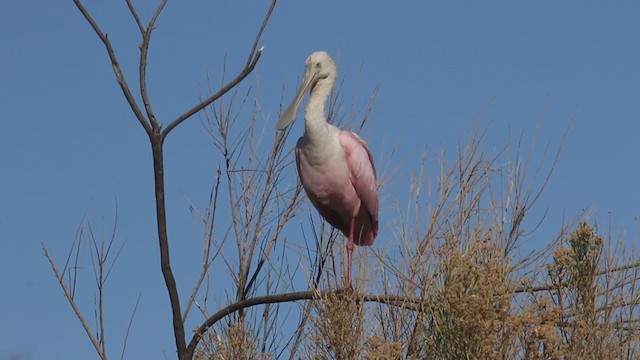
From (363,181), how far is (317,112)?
0.55 metres

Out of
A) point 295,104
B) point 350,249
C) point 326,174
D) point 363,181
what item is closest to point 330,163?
point 326,174

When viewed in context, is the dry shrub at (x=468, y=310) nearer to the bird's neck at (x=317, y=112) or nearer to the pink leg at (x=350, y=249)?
the pink leg at (x=350, y=249)

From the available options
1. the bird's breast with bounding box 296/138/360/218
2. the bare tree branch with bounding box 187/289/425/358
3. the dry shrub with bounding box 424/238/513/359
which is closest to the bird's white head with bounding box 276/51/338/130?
the bird's breast with bounding box 296/138/360/218

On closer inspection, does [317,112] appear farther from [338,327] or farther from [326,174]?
[338,327]

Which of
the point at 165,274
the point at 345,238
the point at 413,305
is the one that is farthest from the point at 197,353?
the point at 345,238

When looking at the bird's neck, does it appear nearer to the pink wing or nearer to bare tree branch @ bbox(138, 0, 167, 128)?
the pink wing

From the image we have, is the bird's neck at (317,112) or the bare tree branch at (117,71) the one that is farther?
the bird's neck at (317,112)

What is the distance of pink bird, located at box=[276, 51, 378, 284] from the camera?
25.2ft

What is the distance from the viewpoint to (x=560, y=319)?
227 inches

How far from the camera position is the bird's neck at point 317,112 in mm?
7637

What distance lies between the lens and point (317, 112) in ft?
25.2

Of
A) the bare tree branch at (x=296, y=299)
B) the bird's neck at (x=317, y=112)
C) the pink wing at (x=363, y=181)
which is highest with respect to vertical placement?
the bird's neck at (x=317, y=112)

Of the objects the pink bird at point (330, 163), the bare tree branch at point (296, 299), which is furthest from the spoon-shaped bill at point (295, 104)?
the bare tree branch at point (296, 299)

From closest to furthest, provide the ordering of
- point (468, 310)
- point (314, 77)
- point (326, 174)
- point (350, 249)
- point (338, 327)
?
point (468, 310), point (338, 327), point (350, 249), point (326, 174), point (314, 77)
